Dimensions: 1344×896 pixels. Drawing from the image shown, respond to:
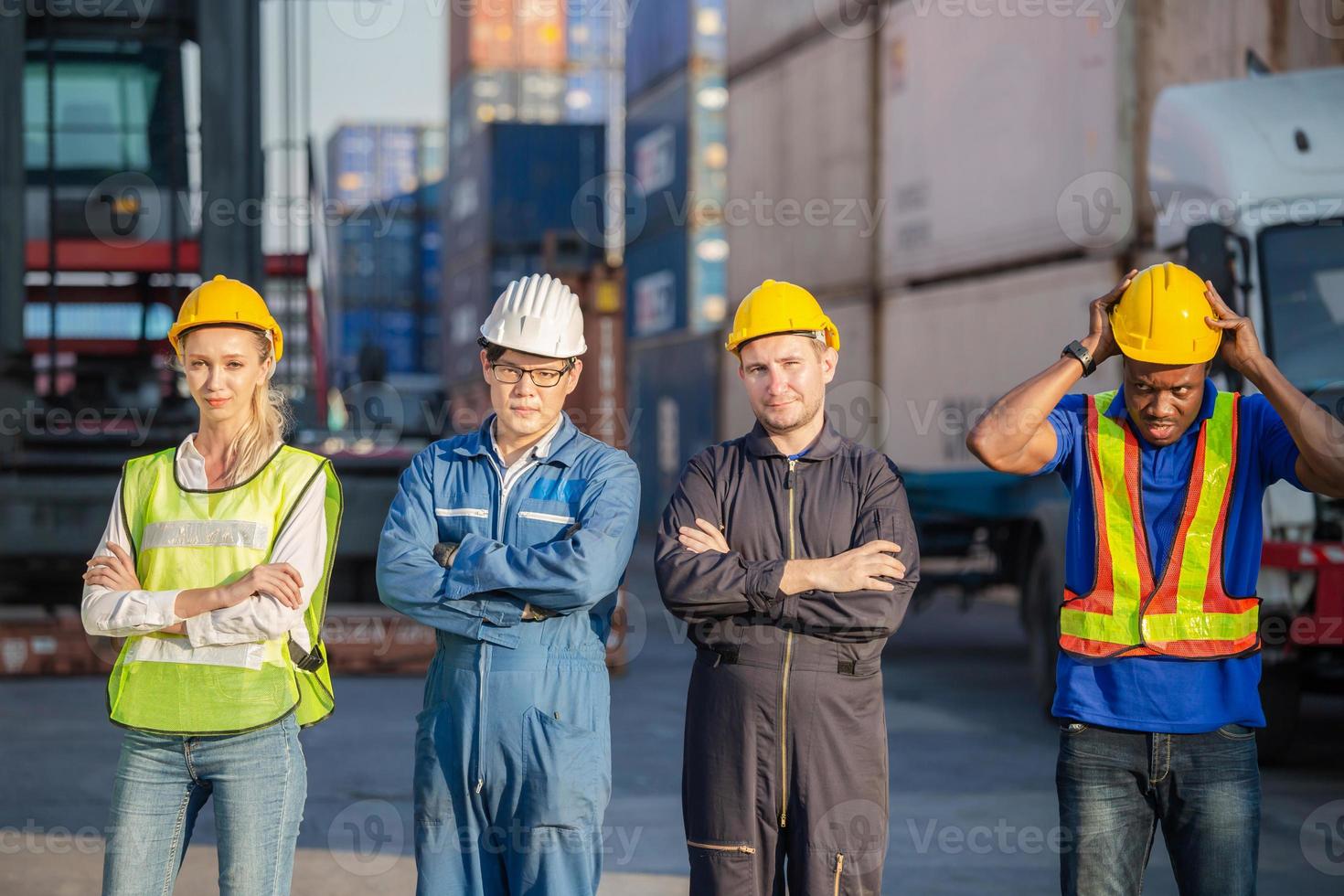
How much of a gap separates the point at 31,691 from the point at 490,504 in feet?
23.8

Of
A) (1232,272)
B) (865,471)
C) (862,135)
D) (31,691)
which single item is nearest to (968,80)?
(862,135)

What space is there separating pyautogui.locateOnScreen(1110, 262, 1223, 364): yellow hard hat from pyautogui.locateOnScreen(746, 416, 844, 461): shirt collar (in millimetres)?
672

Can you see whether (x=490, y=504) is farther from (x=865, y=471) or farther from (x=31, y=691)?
(x=31, y=691)

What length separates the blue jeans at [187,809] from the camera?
118 inches

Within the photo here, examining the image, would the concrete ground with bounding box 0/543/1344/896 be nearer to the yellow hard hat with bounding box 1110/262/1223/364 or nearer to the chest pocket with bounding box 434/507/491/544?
the chest pocket with bounding box 434/507/491/544

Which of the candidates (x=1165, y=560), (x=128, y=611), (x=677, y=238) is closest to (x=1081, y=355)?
(x=1165, y=560)

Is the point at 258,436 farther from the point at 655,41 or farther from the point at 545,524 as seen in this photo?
the point at 655,41

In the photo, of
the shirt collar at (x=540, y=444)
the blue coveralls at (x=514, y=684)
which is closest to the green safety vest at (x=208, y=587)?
the blue coveralls at (x=514, y=684)

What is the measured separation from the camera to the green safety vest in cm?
307

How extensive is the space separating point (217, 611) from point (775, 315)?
138cm

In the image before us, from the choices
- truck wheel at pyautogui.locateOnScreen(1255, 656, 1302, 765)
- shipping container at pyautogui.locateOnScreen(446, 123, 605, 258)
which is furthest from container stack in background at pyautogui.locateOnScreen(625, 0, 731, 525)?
truck wheel at pyautogui.locateOnScreen(1255, 656, 1302, 765)

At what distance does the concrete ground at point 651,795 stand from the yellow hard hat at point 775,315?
2.49 m

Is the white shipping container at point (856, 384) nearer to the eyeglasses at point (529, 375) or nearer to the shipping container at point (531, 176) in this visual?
the eyeglasses at point (529, 375)

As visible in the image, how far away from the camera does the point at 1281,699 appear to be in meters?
6.93
